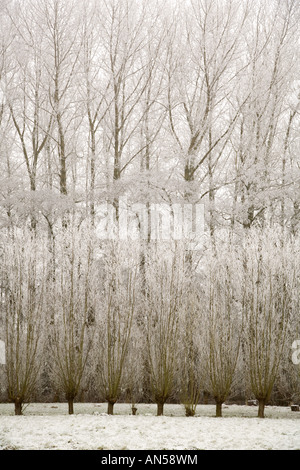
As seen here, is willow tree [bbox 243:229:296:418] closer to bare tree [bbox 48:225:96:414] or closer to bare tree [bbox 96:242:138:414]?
bare tree [bbox 96:242:138:414]

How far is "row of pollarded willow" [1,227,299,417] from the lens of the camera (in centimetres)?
1177

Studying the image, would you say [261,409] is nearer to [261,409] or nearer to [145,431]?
[261,409]

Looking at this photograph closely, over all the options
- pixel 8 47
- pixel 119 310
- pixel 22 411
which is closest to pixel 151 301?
pixel 119 310

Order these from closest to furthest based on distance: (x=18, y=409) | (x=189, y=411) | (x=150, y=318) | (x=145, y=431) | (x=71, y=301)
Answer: (x=145, y=431) → (x=189, y=411) → (x=18, y=409) → (x=150, y=318) → (x=71, y=301)

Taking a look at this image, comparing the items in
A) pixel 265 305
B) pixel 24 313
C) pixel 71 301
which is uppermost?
pixel 71 301

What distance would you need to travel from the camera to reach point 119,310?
12.1 m

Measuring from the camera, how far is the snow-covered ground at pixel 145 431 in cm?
832

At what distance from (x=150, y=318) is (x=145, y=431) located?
128 inches

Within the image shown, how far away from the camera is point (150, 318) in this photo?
11977 millimetres

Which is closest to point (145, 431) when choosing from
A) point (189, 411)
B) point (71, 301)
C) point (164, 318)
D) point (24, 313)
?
point (189, 411)

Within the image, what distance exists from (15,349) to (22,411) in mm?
1628

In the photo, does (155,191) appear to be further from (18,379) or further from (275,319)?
(18,379)

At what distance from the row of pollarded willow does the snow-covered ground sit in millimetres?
804

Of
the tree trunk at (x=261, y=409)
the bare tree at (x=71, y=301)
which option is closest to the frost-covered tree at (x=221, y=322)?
the tree trunk at (x=261, y=409)
